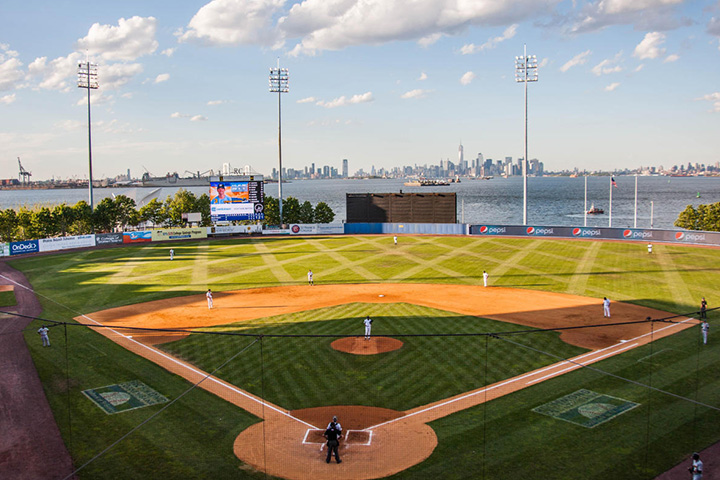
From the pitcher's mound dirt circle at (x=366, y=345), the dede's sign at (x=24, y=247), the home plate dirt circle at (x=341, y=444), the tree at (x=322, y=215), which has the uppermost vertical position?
the tree at (x=322, y=215)

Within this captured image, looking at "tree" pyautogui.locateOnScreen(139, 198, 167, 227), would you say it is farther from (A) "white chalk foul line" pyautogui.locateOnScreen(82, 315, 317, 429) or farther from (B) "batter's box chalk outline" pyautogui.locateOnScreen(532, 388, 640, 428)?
(B) "batter's box chalk outline" pyautogui.locateOnScreen(532, 388, 640, 428)

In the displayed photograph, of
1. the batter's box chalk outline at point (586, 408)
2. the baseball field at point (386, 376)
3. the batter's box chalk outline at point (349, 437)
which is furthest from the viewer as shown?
the batter's box chalk outline at point (586, 408)

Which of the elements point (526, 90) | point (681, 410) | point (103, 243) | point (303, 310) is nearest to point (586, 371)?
point (681, 410)

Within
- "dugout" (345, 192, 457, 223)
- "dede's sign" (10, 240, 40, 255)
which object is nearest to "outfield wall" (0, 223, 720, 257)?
"dede's sign" (10, 240, 40, 255)

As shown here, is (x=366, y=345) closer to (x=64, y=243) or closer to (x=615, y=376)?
(x=615, y=376)

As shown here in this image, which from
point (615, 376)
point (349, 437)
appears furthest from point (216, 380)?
point (615, 376)

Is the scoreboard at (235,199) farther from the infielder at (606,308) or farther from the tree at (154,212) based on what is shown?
the infielder at (606,308)

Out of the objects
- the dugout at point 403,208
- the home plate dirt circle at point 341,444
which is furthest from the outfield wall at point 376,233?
the home plate dirt circle at point 341,444
